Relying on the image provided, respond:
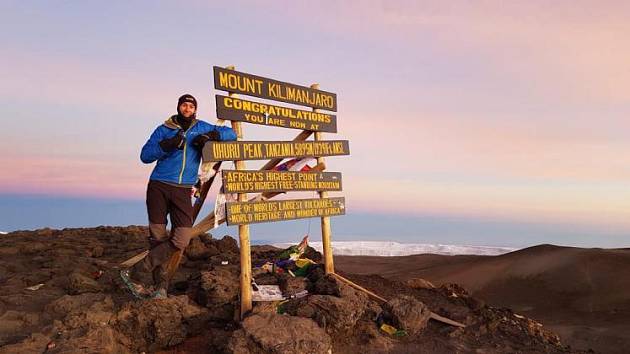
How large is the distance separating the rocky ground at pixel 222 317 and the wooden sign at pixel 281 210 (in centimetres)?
96

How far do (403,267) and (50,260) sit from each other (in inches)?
446

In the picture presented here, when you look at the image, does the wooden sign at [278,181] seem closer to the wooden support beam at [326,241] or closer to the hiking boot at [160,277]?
the wooden support beam at [326,241]

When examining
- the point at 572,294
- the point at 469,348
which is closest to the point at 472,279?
the point at 572,294

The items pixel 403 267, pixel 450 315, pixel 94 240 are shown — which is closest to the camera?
pixel 450 315

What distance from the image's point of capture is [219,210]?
22.7 ft

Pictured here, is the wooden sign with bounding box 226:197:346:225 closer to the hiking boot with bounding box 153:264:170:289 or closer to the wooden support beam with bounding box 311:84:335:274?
the wooden support beam with bounding box 311:84:335:274

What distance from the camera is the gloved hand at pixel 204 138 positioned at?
21.8ft

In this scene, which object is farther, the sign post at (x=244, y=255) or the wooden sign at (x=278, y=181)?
the wooden sign at (x=278, y=181)

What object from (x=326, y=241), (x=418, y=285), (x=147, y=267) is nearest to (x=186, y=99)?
(x=147, y=267)

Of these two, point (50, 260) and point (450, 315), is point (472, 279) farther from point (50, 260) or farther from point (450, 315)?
point (50, 260)

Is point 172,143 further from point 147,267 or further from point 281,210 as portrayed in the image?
point 281,210

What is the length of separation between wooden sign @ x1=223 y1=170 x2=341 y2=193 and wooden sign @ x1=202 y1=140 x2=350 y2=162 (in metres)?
0.24

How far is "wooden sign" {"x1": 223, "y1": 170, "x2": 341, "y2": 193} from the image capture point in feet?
22.8

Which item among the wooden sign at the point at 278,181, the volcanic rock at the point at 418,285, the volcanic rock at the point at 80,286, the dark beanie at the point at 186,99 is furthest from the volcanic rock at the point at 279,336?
the volcanic rock at the point at 418,285
